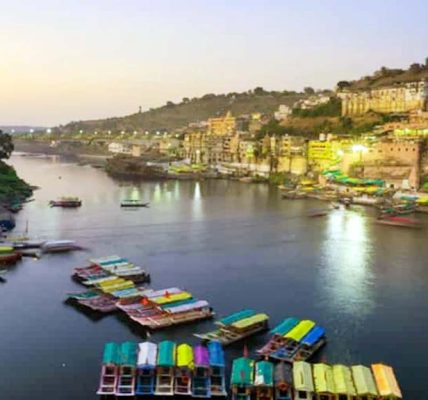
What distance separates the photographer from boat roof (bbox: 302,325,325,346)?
538 cm

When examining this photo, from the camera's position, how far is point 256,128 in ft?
94.9

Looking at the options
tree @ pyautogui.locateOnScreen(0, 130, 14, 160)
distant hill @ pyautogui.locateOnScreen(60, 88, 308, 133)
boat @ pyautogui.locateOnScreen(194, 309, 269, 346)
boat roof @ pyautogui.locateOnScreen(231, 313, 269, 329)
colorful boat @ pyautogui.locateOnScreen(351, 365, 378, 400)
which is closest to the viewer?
colorful boat @ pyautogui.locateOnScreen(351, 365, 378, 400)

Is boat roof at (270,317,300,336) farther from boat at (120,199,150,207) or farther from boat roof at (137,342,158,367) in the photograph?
boat at (120,199,150,207)

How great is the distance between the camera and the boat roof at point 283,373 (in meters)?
4.58

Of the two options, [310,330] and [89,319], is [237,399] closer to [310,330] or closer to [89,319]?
[310,330]

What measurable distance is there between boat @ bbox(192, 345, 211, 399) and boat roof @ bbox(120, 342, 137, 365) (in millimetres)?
496

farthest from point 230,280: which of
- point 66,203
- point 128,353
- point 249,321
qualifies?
point 66,203

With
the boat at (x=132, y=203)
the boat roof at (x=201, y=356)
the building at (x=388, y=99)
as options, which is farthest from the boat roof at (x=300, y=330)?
the building at (x=388, y=99)

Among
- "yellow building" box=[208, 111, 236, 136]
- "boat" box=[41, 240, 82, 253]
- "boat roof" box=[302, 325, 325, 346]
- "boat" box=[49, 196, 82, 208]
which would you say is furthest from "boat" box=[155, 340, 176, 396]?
"yellow building" box=[208, 111, 236, 136]

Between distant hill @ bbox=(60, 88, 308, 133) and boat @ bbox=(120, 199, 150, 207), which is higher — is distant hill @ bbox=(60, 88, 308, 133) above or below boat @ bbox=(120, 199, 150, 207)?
above

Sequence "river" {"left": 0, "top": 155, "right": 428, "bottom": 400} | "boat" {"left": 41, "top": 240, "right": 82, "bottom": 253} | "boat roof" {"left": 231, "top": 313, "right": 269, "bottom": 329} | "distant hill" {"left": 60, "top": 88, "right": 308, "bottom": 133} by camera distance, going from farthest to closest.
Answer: "distant hill" {"left": 60, "top": 88, "right": 308, "bottom": 133}
"boat" {"left": 41, "top": 240, "right": 82, "bottom": 253}
"boat roof" {"left": 231, "top": 313, "right": 269, "bottom": 329}
"river" {"left": 0, "top": 155, "right": 428, "bottom": 400}

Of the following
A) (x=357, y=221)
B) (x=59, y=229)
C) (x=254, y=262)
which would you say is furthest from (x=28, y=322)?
(x=357, y=221)

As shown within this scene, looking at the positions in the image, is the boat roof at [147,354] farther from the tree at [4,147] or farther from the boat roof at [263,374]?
the tree at [4,147]

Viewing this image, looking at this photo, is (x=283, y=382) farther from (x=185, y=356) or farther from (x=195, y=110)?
(x=195, y=110)
